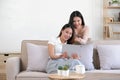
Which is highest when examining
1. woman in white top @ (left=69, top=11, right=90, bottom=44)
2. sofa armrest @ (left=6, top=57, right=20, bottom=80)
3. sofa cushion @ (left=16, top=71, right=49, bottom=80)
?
woman in white top @ (left=69, top=11, right=90, bottom=44)

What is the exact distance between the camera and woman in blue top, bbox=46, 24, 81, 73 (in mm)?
3721

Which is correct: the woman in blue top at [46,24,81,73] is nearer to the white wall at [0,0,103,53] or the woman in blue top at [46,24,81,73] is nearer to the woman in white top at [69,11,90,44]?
the woman in white top at [69,11,90,44]

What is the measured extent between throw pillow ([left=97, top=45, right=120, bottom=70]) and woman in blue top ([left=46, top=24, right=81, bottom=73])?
0.45 meters

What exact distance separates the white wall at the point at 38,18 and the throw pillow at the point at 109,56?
1.57 meters

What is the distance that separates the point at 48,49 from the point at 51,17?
1842mm

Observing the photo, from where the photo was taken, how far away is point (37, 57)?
157 inches

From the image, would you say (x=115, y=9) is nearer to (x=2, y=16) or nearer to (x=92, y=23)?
(x=92, y=23)

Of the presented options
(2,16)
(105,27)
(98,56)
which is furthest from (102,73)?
(2,16)

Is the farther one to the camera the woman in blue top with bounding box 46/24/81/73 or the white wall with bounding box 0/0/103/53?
the white wall with bounding box 0/0/103/53

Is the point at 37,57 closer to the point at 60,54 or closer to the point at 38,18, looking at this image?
the point at 60,54

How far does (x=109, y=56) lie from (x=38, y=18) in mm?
2065

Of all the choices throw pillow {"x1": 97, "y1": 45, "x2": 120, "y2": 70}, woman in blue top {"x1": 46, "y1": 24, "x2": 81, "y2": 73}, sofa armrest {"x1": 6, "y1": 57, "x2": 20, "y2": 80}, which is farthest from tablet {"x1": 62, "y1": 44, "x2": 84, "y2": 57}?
sofa armrest {"x1": 6, "y1": 57, "x2": 20, "y2": 80}

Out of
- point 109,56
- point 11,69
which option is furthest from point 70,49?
point 11,69

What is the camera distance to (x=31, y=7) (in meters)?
5.62
